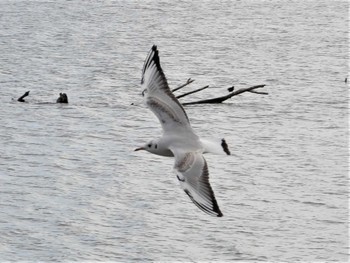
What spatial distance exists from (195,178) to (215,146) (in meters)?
0.75

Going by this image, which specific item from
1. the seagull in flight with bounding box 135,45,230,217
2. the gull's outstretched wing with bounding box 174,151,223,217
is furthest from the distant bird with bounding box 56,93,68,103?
the gull's outstretched wing with bounding box 174,151,223,217

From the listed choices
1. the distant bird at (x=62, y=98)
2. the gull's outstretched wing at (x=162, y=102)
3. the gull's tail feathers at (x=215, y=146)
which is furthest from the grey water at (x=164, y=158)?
the gull's tail feathers at (x=215, y=146)

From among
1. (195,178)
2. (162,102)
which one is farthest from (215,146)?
(162,102)

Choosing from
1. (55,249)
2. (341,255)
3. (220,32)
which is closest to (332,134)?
(341,255)

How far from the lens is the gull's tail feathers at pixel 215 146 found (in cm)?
1742

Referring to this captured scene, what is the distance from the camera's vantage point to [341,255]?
1119 inches

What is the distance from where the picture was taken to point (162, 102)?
62.9ft

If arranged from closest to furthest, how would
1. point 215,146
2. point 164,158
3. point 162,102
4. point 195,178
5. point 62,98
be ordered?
point 195,178, point 215,146, point 162,102, point 164,158, point 62,98

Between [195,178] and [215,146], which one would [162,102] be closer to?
[215,146]

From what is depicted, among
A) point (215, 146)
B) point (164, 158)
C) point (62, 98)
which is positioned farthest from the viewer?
point (62, 98)

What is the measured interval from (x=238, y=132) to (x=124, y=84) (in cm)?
1090

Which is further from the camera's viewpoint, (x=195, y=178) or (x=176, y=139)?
(x=176, y=139)

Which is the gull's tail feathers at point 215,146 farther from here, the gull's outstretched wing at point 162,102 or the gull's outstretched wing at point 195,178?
the gull's outstretched wing at point 162,102

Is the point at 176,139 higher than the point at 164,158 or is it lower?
higher
